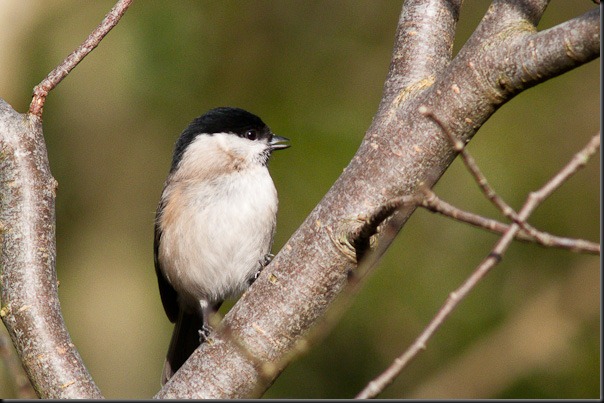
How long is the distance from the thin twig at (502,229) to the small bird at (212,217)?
7.15 ft

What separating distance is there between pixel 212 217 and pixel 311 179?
0.53 meters

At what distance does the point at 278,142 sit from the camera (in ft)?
12.8

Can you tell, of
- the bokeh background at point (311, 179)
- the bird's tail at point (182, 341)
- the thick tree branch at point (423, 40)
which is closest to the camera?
the thick tree branch at point (423, 40)

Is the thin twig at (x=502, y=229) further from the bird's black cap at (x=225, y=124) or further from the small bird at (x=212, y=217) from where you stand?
the bird's black cap at (x=225, y=124)

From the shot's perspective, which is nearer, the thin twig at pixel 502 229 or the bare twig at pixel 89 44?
the thin twig at pixel 502 229

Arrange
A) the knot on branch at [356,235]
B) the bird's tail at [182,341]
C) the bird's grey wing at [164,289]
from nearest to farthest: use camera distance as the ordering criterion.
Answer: the knot on branch at [356,235] → the bird's tail at [182,341] → the bird's grey wing at [164,289]

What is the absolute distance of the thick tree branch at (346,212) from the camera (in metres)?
2.09

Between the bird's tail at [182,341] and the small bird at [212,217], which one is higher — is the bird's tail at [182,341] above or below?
below

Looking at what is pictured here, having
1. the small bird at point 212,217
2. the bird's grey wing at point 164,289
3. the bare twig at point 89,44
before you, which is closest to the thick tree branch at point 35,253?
the bare twig at point 89,44

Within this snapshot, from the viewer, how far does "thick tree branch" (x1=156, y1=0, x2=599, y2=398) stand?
2.09 meters

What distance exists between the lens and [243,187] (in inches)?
147

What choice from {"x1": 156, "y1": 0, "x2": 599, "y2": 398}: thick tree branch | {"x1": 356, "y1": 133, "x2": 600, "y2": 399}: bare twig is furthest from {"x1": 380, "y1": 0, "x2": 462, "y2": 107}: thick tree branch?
{"x1": 356, "y1": 133, "x2": 600, "y2": 399}: bare twig

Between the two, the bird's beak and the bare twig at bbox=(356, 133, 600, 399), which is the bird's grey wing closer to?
the bird's beak

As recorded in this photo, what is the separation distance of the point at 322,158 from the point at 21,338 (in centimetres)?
187
